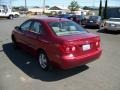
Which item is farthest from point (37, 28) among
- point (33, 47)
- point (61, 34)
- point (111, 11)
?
point (111, 11)

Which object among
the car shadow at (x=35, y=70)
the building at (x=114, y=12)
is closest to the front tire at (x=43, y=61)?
the car shadow at (x=35, y=70)

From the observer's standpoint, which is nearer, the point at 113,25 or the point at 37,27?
the point at 37,27

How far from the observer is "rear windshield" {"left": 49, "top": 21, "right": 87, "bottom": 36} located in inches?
258

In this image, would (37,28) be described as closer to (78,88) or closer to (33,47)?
(33,47)

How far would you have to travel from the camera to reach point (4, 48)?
10.1 m

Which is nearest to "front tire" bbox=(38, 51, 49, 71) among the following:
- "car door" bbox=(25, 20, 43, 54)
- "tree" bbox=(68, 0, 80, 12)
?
"car door" bbox=(25, 20, 43, 54)

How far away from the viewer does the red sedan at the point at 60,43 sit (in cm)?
588

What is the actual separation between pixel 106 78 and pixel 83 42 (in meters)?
1.24

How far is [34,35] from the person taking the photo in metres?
7.16

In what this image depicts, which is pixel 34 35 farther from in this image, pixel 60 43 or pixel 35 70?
pixel 60 43

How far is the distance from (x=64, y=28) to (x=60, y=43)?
109 centimetres

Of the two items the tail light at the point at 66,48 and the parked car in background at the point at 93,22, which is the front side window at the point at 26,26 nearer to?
the tail light at the point at 66,48

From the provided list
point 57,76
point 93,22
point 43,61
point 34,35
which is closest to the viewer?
point 57,76

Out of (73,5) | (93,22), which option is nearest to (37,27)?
(93,22)
